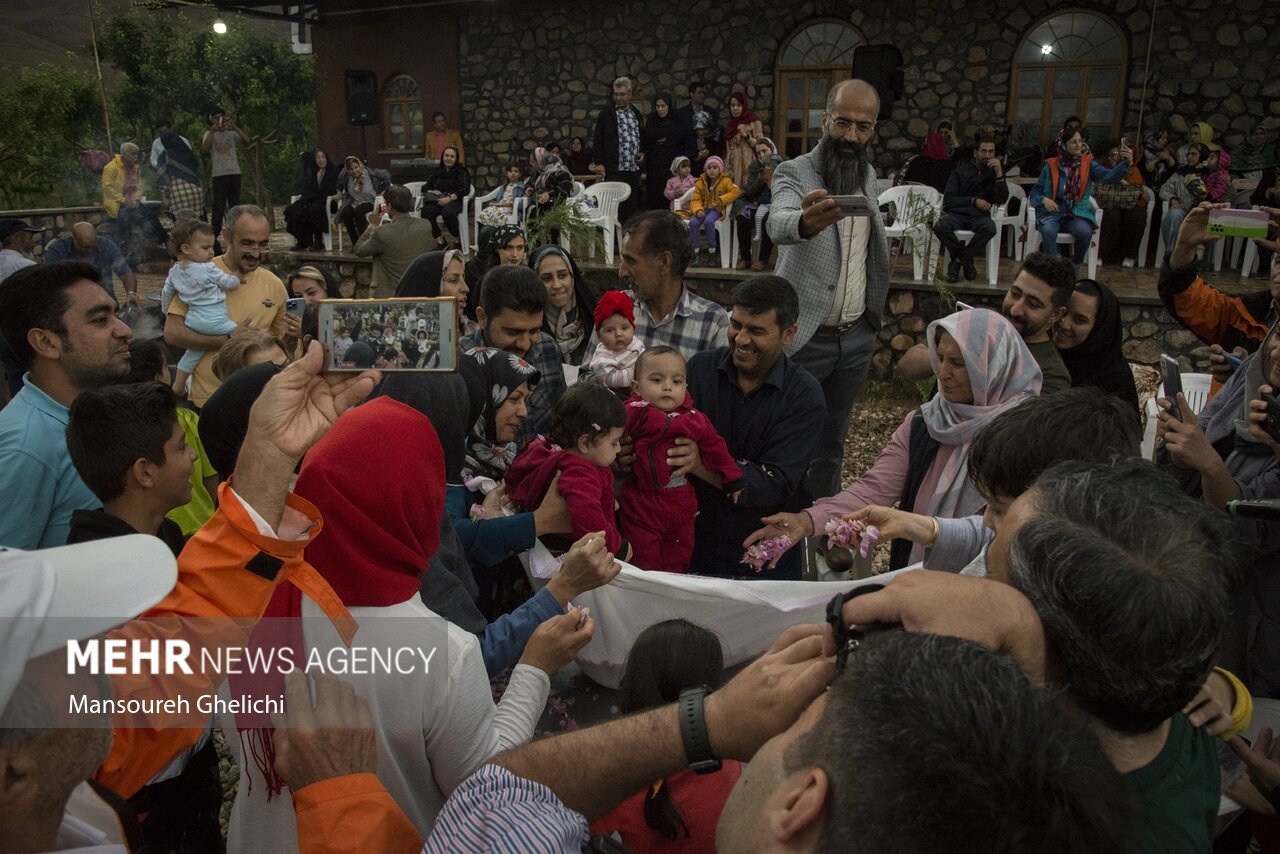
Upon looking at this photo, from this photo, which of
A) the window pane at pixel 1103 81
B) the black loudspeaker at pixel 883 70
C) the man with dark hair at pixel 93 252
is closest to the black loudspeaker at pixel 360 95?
the man with dark hair at pixel 93 252

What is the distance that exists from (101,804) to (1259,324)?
441 cm

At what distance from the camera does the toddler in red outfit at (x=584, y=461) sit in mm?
2436

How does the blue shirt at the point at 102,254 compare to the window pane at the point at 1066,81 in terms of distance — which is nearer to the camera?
the blue shirt at the point at 102,254

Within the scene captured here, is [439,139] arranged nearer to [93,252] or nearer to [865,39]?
[93,252]

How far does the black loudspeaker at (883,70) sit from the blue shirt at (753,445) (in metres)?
8.84

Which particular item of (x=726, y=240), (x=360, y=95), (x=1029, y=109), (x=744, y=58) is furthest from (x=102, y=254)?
(x=1029, y=109)

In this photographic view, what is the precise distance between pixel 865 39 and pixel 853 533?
36.8 feet

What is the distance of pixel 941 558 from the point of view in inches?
88.1

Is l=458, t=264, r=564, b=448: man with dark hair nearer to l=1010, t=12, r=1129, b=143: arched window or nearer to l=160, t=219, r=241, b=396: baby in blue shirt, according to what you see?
l=160, t=219, r=241, b=396: baby in blue shirt

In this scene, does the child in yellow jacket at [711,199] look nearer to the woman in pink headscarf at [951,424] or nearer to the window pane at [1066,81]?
the window pane at [1066,81]

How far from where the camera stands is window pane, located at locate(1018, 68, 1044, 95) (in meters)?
11.1

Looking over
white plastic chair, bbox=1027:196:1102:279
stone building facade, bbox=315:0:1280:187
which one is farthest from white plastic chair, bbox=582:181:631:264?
white plastic chair, bbox=1027:196:1102:279

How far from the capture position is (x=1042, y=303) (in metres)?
3.19

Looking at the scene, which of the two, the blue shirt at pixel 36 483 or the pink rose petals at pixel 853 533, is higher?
the blue shirt at pixel 36 483
